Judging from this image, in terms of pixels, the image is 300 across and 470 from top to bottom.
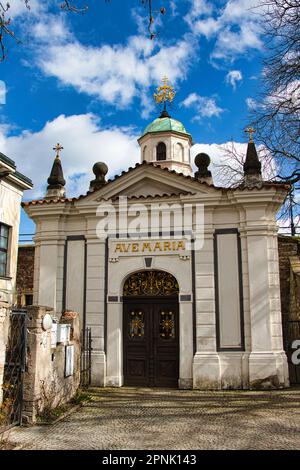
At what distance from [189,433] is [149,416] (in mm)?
1393

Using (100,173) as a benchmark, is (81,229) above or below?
below

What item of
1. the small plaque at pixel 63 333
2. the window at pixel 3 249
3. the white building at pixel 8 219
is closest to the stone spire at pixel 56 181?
the white building at pixel 8 219

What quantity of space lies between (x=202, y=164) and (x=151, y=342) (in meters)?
5.66

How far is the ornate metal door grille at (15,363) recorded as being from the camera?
744 centimetres

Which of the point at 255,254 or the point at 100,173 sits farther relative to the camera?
the point at 100,173

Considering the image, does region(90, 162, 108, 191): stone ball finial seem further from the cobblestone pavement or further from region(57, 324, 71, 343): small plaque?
the cobblestone pavement

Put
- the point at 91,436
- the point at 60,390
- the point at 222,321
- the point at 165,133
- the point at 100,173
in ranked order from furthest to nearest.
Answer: the point at 165,133
the point at 100,173
the point at 222,321
the point at 60,390
the point at 91,436

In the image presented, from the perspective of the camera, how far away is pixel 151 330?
12094 millimetres

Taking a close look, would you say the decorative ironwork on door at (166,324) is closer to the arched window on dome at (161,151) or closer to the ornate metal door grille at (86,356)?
the ornate metal door grille at (86,356)

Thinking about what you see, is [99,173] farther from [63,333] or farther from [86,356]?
[63,333]

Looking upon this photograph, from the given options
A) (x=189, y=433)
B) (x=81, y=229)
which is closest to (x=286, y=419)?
(x=189, y=433)

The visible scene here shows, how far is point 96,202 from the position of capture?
1284 cm

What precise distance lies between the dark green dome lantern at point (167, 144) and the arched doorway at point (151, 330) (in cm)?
704
